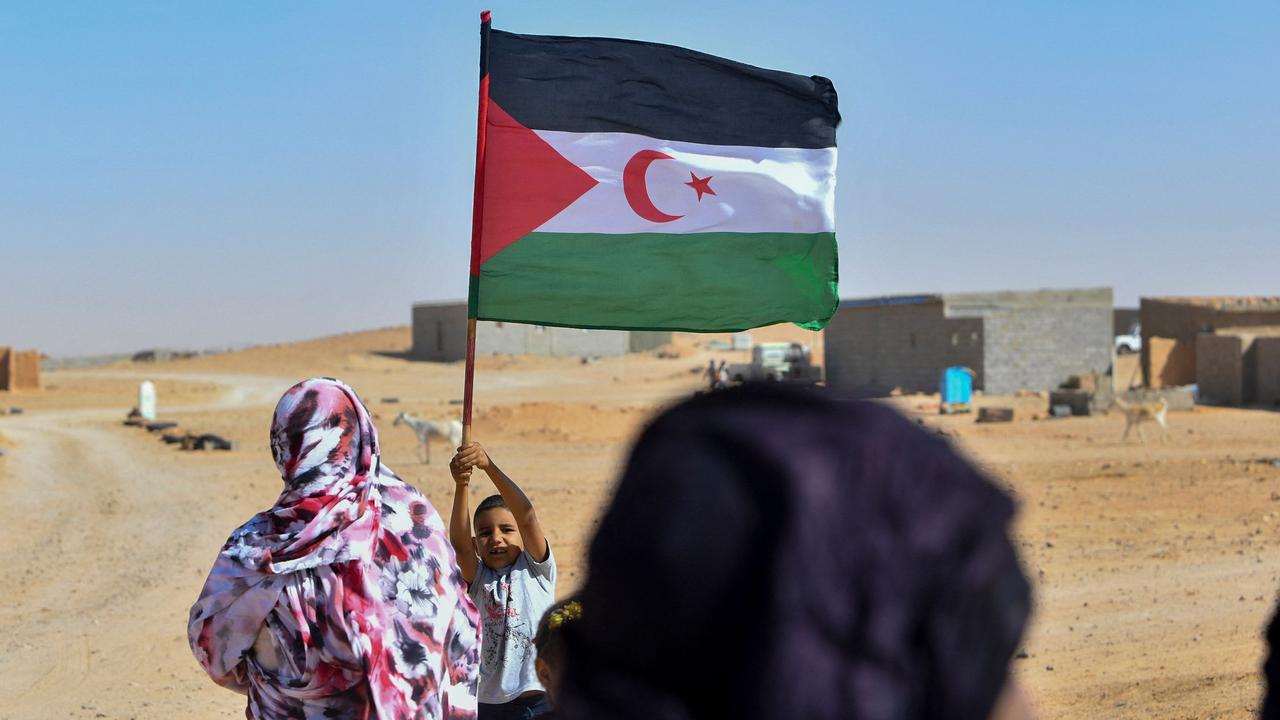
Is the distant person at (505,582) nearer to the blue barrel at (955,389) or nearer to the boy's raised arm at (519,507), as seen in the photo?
the boy's raised arm at (519,507)

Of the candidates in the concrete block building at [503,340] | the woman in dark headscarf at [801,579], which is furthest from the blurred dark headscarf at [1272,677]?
the concrete block building at [503,340]

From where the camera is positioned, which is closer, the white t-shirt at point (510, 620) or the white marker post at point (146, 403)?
the white t-shirt at point (510, 620)

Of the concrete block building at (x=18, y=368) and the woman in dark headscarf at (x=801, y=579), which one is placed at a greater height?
the woman in dark headscarf at (x=801, y=579)

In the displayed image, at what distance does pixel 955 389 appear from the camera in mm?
27734

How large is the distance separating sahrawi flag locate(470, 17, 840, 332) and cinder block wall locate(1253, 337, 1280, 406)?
2618 cm

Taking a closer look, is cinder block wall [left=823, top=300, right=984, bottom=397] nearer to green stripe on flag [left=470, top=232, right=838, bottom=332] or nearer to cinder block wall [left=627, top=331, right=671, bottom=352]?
cinder block wall [left=627, top=331, right=671, bottom=352]

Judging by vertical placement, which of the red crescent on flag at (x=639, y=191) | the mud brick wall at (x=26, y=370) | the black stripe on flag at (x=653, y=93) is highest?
the black stripe on flag at (x=653, y=93)

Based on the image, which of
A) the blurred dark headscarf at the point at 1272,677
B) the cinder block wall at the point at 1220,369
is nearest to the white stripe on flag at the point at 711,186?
the blurred dark headscarf at the point at 1272,677

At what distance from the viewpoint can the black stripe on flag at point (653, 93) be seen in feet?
16.2

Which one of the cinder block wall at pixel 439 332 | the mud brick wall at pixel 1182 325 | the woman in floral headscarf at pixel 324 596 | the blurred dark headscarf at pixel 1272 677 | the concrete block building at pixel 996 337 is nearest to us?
the blurred dark headscarf at pixel 1272 677

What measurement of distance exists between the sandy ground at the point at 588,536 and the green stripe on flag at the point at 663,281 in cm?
51

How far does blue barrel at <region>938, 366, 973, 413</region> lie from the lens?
1081 inches

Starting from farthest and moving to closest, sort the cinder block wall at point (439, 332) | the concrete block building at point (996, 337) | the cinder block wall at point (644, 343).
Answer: the cinder block wall at point (644, 343), the cinder block wall at point (439, 332), the concrete block building at point (996, 337)

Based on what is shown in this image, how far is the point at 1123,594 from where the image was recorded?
9.05 meters
